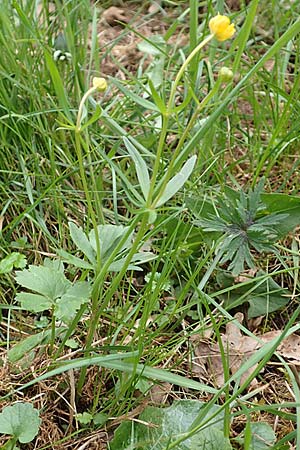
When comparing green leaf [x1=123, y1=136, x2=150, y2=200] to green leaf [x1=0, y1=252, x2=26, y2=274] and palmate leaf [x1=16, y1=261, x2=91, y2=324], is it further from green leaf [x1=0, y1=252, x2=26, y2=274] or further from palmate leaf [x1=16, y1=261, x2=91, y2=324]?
green leaf [x1=0, y1=252, x2=26, y2=274]

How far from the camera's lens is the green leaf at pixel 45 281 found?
1.31 m

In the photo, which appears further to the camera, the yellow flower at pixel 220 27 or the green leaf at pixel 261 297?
the green leaf at pixel 261 297

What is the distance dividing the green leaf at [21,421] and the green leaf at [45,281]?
215 mm

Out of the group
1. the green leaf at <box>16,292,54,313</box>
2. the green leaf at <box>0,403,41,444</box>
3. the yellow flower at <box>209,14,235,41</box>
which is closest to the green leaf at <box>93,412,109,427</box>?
the green leaf at <box>0,403,41,444</box>

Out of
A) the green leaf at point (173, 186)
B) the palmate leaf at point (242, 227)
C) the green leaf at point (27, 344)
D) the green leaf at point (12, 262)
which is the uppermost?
the green leaf at point (173, 186)

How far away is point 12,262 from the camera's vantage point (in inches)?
60.8

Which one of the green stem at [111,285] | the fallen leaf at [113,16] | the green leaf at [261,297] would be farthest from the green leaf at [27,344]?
the fallen leaf at [113,16]

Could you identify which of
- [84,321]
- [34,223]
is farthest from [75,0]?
[84,321]

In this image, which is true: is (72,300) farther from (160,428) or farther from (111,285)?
(160,428)

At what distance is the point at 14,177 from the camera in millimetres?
1734

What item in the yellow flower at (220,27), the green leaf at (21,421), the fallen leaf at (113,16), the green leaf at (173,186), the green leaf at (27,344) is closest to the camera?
the yellow flower at (220,27)

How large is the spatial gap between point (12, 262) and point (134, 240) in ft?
0.93

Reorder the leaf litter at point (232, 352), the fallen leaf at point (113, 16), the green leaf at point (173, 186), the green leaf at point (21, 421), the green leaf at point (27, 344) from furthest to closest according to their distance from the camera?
the fallen leaf at point (113, 16)
the leaf litter at point (232, 352)
the green leaf at point (27, 344)
the green leaf at point (21, 421)
the green leaf at point (173, 186)

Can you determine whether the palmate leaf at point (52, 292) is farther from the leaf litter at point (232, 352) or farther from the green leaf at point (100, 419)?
the leaf litter at point (232, 352)
